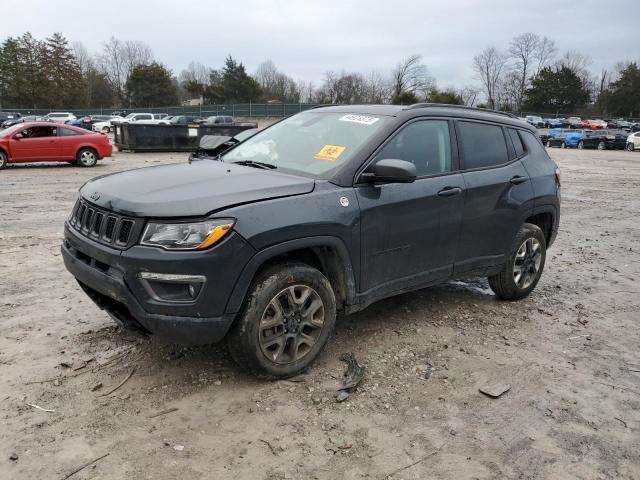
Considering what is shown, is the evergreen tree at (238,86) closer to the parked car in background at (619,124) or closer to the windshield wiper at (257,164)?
the parked car in background at (619,124)

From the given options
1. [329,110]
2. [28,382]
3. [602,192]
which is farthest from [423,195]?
[602,192]

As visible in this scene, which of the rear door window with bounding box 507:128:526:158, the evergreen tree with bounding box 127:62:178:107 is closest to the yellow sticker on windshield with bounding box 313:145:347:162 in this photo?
the rear door window with bounding box 507:128:526:158

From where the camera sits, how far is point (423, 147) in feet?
13.9

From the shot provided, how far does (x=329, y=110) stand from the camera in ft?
15.2

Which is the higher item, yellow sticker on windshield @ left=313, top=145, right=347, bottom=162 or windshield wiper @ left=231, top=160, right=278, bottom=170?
yellow sticker on windshield @ left=313, top=145, right=347, bottom=162

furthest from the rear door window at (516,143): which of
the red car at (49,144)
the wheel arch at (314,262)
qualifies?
the red car at (49,144)

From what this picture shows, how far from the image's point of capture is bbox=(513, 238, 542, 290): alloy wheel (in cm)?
519

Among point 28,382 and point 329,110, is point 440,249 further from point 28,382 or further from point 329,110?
point 28,382

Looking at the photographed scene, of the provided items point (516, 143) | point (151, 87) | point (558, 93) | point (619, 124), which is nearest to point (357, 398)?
point (516, 143)

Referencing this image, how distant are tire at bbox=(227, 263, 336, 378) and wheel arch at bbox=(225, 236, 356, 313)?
0.09m

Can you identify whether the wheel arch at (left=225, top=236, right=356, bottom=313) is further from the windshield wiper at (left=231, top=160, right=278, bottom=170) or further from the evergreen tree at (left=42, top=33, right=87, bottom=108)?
the evergreen tree at (left=42, top=33, right=87, bottom=108)

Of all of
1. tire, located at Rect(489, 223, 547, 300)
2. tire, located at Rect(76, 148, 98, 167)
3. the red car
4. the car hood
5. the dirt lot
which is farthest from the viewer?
tire, located at Rect(76, 148, 98, 167)

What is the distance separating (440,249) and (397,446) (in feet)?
5.87

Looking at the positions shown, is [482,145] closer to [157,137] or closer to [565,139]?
[157,137]
